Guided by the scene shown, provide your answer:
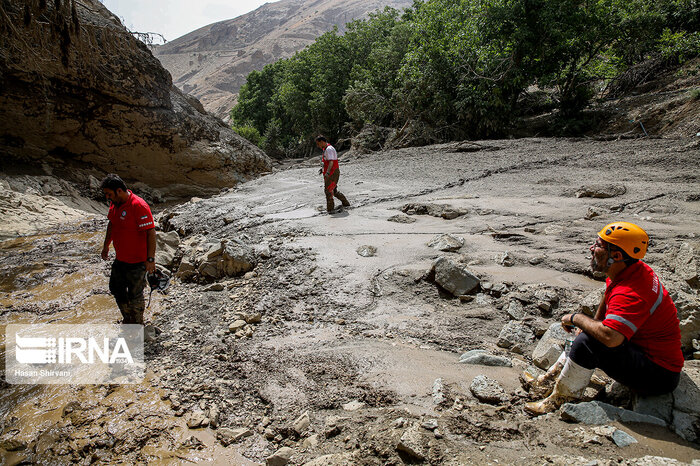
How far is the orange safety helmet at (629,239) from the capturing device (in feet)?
6.37

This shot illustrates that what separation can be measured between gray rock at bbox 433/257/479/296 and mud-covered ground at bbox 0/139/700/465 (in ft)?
0.29

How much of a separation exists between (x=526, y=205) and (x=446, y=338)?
3433mm

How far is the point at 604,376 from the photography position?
2.36 meters

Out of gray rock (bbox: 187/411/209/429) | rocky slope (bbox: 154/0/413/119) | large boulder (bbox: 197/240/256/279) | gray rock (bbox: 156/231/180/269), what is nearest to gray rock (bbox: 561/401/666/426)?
gray rock (bbox: 187/411/209/429)

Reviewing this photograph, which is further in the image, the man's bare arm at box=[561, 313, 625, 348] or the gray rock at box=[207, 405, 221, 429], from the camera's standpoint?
the gray rock at box=[207, 405, 221, 429]

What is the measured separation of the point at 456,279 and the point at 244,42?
11304 cm

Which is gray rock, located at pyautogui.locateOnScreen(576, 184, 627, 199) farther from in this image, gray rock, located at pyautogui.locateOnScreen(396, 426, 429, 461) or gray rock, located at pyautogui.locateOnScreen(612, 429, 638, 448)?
gray rock, located at pyautogui.locateOnScreen(396, 426, 429, 461)

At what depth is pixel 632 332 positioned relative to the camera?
73.3 inches

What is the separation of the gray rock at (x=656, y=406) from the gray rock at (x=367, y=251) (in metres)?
2.84

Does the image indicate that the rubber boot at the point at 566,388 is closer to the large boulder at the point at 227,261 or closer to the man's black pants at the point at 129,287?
the man's black pants at the point at 129,287

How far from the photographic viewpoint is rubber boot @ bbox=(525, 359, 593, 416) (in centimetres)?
203

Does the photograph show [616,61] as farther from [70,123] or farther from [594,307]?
[70,123]

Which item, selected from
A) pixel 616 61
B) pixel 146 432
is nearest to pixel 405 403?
pixel 146 432

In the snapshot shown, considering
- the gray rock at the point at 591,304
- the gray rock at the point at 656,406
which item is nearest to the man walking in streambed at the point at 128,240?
the gray rock at the point at 591,304
